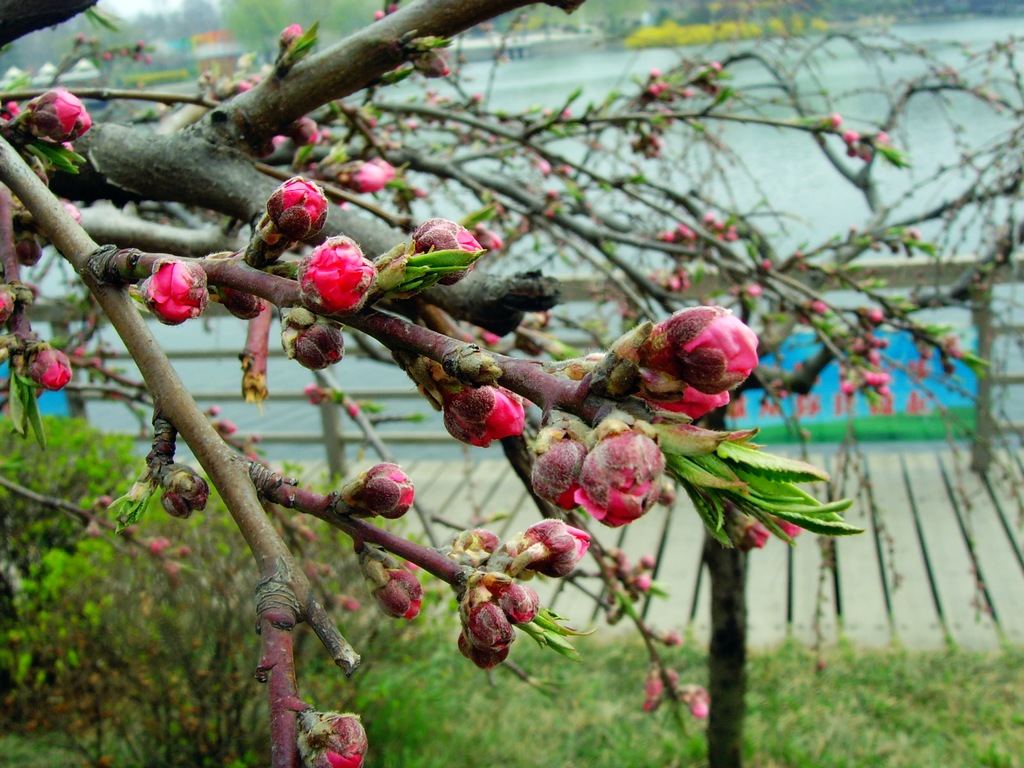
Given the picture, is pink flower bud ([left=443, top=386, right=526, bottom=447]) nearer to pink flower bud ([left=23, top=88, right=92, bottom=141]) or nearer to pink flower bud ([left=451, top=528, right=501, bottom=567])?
pink flower bud ([left=451, top=528, right=501, bottom=567])

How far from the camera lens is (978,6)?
5031mm

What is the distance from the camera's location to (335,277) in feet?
1.91

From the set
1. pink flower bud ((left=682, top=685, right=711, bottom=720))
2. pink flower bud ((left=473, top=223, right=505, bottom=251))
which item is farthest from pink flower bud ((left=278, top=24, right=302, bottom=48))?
pink flower bud ((left=682, top=685, right=711, bottom=720))

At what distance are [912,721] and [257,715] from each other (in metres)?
2.98

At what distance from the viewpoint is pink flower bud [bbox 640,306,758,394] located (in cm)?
54

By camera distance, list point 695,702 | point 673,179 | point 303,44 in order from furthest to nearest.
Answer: point 673,179 < point 695,702 < point 303,44

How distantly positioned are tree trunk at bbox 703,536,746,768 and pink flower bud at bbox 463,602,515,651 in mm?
2858

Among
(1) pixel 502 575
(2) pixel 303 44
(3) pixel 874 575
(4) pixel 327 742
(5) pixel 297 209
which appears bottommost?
(4) pixel 327 742

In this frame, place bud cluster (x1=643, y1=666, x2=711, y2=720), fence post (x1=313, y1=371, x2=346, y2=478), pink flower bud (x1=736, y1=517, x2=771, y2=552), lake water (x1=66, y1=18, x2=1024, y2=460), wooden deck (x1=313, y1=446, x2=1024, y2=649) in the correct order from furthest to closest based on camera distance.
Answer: fence post (x1=313, y1=371, x2=346, y2=478) → lake water (x1=66, y1=18, x2=1024, y2=460) → wooden deck (x1=313, y1=446, x2=1024, y2=649) → bud cluster (x1=643, y1=666, x2=711, y2=720) → pink flower bud (x1=736, y1=517, x2=771, y2=552)

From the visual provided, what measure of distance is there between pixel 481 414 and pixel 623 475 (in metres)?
0.14

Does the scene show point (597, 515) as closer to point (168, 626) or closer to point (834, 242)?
point (834, 242)

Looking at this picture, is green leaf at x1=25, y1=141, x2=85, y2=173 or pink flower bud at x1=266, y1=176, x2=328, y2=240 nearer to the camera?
pink flower bud at x1=266, y1=176, x2=328, y2=240

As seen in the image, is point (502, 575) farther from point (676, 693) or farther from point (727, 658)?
point (727, 658)

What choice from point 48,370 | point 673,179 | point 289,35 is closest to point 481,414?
point 48,370
